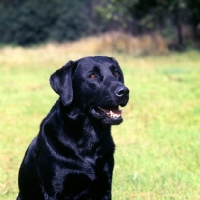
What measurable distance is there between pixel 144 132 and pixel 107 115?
407 centimetres

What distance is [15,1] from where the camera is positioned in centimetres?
4972

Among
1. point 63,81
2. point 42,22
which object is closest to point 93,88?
point 63,81

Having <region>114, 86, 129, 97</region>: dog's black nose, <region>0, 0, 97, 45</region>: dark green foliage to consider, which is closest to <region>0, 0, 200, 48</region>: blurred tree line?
<region>0, 0, 97, 45</region>: dark green foliage

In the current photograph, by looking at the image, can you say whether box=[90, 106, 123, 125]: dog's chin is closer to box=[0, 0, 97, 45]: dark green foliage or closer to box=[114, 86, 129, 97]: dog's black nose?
box=[114, 86, 129, 97]: dog's black nose

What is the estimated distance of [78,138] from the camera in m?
3.73

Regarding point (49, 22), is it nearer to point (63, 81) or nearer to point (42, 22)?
point (42, 22)

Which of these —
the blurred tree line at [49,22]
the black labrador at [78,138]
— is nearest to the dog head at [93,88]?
the black labrador at [78,138]

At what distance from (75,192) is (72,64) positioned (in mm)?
1040

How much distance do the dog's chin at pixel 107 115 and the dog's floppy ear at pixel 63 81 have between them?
0.24 meters

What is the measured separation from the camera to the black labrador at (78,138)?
3562mm

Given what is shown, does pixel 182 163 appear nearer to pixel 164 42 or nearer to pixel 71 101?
pixel 71 101

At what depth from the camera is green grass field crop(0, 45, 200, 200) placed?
17.0ft

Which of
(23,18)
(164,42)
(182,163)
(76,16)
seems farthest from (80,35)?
(182,163)

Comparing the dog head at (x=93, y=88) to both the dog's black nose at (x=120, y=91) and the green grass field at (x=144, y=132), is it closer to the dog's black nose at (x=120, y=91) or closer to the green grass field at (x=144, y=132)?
the dog's black nose at (x=120, y=91)
